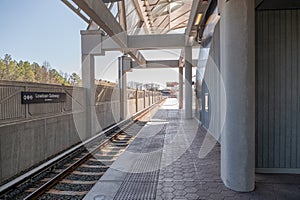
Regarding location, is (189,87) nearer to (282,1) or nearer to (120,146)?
(120,146)

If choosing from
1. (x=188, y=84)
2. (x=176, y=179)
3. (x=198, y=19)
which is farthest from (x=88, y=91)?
(x=176, y=179)

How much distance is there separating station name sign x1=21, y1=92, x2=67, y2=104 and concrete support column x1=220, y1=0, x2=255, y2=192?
13.1 feet

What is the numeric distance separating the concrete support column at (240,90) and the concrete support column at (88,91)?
6.65 meters

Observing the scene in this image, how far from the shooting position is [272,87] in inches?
150

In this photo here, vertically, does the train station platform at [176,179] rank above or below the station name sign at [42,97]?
below

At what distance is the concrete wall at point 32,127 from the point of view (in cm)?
452

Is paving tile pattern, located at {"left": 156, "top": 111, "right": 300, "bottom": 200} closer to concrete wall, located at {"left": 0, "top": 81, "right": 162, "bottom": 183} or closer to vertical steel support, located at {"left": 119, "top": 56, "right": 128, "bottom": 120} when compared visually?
concrete wall, located at {"left": 0, "top": 81, "right": 162, "bottom": 183}

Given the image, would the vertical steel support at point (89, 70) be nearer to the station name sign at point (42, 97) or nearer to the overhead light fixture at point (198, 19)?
the station name sign at point (42, 97)

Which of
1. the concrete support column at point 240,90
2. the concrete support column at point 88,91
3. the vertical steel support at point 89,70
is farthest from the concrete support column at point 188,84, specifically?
the concrete support column at point 240,90

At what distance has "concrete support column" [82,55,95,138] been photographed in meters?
9.12

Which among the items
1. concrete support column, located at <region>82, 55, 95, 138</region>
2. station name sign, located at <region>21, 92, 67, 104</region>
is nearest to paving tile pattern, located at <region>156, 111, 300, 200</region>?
station name sign, located at <region>21, 92, 67, 104</region>

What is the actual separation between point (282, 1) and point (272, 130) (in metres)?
1.78

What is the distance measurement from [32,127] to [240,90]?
421 cm

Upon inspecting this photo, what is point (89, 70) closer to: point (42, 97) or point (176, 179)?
point (42, 97)
